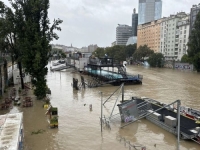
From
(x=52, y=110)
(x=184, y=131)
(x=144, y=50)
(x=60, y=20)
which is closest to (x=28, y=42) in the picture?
(x=60, y=20)

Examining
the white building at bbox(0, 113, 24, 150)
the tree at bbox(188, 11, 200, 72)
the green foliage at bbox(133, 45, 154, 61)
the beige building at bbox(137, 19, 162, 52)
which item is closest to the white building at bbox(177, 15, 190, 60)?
the green foliage at bbox(133, 45, 154, 61)

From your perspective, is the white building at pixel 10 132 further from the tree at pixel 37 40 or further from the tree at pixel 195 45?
the tree at pixel 195 45

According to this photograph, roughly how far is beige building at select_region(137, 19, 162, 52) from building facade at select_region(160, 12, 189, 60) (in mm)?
5500

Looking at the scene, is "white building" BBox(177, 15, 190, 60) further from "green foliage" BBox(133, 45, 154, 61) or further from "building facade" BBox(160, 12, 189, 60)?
"green foliage" BBox(133, 45, 154, 61)

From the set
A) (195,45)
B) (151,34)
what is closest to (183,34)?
(151,34)

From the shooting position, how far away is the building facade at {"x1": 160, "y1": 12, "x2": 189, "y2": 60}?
92.3 m

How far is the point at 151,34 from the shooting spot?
12538 cm

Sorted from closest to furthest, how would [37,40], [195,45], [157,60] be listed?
[37,40] < [195,45] < [157,60]

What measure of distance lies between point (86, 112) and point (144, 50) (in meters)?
87.7

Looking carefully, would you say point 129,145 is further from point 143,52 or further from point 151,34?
point 151,34

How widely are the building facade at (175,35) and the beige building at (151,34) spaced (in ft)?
18.0

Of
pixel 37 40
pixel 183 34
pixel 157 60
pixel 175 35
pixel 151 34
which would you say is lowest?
pixel 157 60

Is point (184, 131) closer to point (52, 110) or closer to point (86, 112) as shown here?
point (86, 112)

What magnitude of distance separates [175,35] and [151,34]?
27604 millimetres
